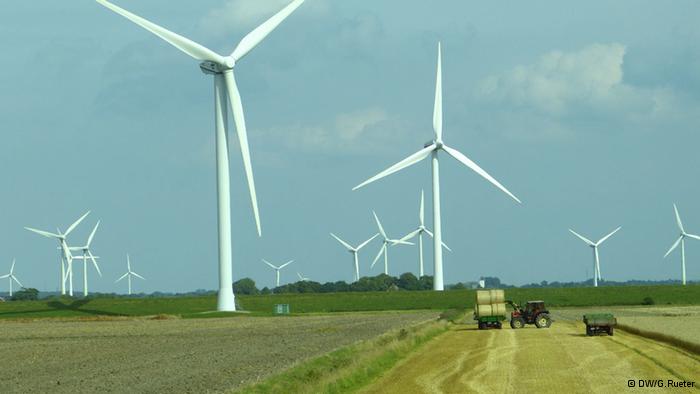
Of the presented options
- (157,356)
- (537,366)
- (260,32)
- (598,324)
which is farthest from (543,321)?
(260,32)

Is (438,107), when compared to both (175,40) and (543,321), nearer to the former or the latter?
(175,40)

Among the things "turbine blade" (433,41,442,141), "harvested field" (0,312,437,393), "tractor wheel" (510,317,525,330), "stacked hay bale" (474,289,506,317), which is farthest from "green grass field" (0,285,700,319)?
"tractor wheel" (510,317,525,330)

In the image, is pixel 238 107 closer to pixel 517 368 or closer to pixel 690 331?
pixel 690 331

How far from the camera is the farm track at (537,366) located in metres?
37.0

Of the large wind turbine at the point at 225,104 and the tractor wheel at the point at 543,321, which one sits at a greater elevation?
the large wind turbine at the point at 225,104

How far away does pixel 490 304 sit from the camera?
84.9 m

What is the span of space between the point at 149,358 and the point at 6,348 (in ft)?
58.0

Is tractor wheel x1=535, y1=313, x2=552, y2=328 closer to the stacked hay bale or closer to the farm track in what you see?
the stacked hay bale

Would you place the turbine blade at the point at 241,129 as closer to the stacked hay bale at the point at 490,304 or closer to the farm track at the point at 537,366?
the stacked hay bale at the point at 490,304

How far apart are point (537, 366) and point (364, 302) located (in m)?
117

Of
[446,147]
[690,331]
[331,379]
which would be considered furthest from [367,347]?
[446,147]

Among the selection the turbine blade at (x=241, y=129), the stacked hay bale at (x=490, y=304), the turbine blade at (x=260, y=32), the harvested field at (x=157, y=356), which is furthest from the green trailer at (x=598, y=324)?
the turbine blade at (x=260, y=32)

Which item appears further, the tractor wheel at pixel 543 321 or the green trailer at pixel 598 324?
the tractor wheel at pixel 543 321

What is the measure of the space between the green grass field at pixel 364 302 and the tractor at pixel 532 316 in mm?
65440
